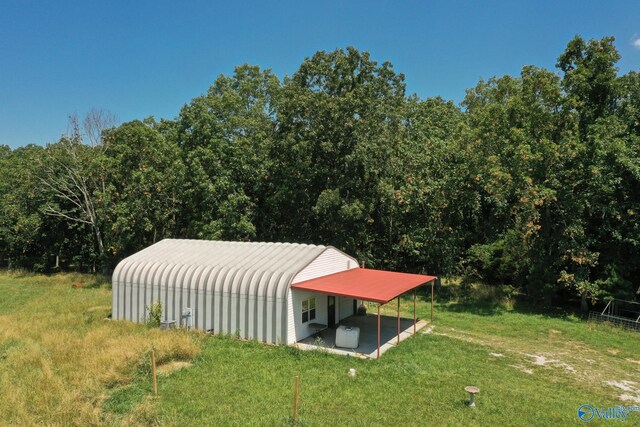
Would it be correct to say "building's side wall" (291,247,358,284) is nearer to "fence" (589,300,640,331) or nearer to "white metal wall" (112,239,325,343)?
"white metal wall" (112,239,325,343)

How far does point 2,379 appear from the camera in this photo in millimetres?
11297

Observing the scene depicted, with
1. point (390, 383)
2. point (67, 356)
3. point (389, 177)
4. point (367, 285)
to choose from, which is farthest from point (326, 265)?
point (389, 177)

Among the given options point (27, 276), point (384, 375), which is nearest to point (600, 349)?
point (384, 375)

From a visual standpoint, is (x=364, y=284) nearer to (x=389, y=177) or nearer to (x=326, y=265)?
(x=326, y=265)

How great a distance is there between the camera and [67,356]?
13008 millimetres

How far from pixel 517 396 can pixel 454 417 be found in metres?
2.48

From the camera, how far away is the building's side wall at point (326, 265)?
16656 mm

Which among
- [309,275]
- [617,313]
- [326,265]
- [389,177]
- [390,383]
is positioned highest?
[389,177]

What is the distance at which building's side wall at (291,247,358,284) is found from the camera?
1666 centimetres

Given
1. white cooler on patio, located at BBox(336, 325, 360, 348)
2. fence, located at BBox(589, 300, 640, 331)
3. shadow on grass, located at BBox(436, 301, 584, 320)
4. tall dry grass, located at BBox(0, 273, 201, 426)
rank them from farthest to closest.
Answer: shadow on grass, located at BBox(436, 301, 584, 320), fence, located at BBox(589, 300, 640, 331), white cooler on patio, located at BBox(336, 325, 360, 348), tall dry grass, located at BBox(0, 273, 201, 426)

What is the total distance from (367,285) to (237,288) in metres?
5.20

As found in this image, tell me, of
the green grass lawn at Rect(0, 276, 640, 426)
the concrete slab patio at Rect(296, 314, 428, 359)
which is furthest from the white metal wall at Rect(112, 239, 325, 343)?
the concrete slab patio at Rect(296, 314, 428, 359)

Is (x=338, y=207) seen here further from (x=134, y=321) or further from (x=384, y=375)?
(x=384, y=375)

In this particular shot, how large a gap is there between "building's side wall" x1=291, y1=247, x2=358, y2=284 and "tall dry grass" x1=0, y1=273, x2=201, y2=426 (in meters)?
4.70
